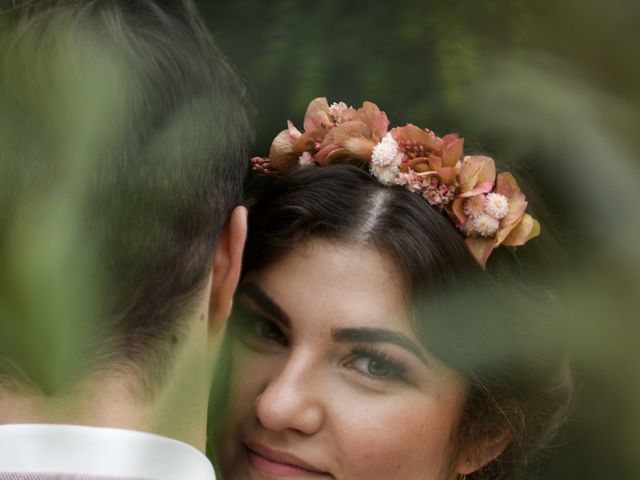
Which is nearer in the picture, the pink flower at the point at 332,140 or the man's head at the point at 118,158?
the man's head at the point at 118,158

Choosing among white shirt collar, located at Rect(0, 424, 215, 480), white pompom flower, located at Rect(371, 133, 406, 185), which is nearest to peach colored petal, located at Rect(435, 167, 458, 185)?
white pompom flower, located at Rect(371, 133, 406, 185)

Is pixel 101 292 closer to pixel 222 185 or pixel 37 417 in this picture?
pixel 37 417

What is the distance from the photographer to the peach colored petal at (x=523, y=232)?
3129 millimetres

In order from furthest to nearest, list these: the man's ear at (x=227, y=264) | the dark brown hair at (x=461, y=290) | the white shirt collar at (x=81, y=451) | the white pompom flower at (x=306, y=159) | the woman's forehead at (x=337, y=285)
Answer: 1. the white pompom flower at (x=306, y=159)
2. the dark brown hair at (x=461, y=290)
3. the woman's forehead at (x=337, y=285)
4. the man's ear at (x=227, y=264)
5. the white shirt collar at (x=81, y=451)

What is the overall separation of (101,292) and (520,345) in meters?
2.08

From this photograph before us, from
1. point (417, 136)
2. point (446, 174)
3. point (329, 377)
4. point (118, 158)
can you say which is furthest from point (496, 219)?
point (118, 158)

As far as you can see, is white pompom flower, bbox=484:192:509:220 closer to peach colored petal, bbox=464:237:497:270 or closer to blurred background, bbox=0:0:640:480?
peach colored petal, bbox=464:237:497:270

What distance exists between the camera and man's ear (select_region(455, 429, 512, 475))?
3.22 meters

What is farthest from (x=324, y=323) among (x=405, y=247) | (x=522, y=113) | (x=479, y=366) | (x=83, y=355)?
(x=83, y=355)

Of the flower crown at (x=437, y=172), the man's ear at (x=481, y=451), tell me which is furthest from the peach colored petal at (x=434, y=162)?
the man's ear at (x=481, y=451)

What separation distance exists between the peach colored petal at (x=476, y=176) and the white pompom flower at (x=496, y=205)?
0.08 ft

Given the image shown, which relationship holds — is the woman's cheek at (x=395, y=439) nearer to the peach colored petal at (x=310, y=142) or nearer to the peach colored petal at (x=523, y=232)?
the peach colored petal at (x=523, y=232)

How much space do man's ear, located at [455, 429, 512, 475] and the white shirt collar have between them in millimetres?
1867

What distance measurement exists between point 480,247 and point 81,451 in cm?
181
